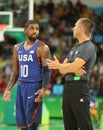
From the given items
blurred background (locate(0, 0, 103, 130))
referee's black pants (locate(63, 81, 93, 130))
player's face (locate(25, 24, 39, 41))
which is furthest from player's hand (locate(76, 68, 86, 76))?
blurred background (locate(0, 0, 103, 130))

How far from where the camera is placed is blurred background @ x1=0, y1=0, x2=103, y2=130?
10977 mm

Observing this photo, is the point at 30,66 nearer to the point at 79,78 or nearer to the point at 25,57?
the point at 25,57

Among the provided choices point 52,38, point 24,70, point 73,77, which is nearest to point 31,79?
point 24,70

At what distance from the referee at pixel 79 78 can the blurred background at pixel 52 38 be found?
4737 mm

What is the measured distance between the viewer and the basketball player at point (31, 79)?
20.5ft

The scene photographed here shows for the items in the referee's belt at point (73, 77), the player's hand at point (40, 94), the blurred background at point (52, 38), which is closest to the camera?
the referee's belt at point (73, 77)

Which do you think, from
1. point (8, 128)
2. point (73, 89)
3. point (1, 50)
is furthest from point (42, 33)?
point (73, 89)

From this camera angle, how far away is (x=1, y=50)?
1521 centimetres

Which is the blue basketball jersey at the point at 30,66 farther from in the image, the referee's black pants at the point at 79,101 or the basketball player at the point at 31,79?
the referee's black pants at the point at 79,101

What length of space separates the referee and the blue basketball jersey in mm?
876

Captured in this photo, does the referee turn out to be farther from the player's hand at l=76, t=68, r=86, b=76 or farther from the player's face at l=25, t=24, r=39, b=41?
the player's face at l=25, t=24, r=39, b=41

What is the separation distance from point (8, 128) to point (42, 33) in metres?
6.61

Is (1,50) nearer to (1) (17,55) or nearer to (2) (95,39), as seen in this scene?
(2) (95,39)

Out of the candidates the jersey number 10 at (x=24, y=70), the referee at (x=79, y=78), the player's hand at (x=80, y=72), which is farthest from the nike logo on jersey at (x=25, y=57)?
the player's hand at (x=80, y=72)
